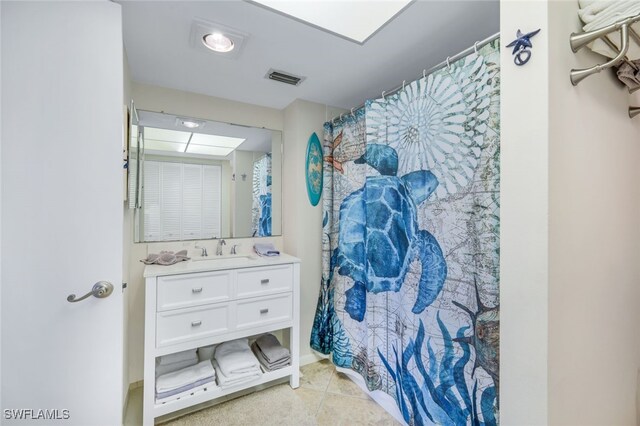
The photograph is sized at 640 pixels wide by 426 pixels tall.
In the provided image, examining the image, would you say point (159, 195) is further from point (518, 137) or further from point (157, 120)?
point (518, 137)

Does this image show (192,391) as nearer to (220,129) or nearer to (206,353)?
(206,353)

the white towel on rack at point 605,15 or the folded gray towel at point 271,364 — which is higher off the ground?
the white towel on rack at point 605,15

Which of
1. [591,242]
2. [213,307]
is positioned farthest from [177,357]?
[591,242]

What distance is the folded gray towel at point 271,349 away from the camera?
2014 millimetres

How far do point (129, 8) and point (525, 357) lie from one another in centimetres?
212

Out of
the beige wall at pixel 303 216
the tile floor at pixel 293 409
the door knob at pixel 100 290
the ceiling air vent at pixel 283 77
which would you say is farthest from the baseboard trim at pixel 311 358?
the ceiling air vent at pixel 283 77

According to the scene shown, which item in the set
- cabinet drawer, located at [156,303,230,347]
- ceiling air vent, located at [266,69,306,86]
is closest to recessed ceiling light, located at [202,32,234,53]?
ceiling air vent, located at [266,69,306,86]

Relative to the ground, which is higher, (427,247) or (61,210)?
(61,210)

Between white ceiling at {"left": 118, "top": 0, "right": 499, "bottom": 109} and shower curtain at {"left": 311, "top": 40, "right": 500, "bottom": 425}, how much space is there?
262 millimetres

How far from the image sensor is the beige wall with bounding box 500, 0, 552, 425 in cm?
79

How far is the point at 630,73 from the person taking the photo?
3.16 ft

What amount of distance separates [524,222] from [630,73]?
2.37 feet

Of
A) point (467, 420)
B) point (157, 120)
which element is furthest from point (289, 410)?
point (157, 120)

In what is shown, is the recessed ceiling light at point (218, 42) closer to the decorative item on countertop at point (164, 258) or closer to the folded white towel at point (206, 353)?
the decorative item on countertop at point (164, 258)
